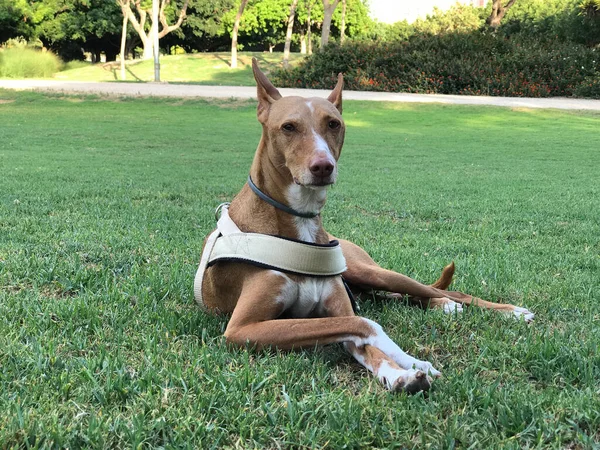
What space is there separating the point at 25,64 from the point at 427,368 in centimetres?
4325

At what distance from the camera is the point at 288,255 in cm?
320

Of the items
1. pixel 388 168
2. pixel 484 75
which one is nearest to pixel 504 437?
pixel 388 168

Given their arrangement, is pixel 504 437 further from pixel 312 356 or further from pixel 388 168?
pixel 388 168

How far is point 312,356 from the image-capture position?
293cm

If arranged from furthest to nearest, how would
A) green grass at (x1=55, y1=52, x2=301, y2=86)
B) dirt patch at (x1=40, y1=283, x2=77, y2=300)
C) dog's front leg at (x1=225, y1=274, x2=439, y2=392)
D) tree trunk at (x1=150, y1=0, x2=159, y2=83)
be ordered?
green grass at (x1=55, y1=52, x2=301, y2=86) → tree trunk at (x1=150, y1=0, x2=159, y2=83) → dirt patch at (x1=40, y1=283, x2=77, y2=300) → dog's front leg at (x1=225, y1=274, x2=439, y2=392)

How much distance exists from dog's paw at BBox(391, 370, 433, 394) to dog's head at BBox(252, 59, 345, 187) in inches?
45.4

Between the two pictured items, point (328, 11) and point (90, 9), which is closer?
point (328, 11)

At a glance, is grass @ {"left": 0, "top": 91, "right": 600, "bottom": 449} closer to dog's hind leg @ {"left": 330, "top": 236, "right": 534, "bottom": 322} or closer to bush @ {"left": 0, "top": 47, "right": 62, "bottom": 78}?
dog's hind leg @ {"left": 330, "top": 236, "right": 534, "bottom": 322}

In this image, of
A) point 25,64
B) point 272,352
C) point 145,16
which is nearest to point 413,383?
point 272,352

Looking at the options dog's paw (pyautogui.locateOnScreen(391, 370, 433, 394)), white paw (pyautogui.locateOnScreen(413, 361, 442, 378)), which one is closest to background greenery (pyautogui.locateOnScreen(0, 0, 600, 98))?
white paw (pyautogui.locateOnScreen(413, 361, 442, 378))

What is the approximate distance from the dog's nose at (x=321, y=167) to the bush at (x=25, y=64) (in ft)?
133

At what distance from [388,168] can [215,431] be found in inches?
425

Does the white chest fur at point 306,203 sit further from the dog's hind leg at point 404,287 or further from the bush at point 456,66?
the bush at point 456,66

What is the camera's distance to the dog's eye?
136 inches
